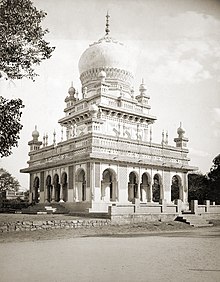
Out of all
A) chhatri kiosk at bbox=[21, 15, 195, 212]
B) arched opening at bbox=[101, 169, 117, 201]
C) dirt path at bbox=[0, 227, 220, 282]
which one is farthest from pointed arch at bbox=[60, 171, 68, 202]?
dirt path at bbox=[0, 227, 220, 282]

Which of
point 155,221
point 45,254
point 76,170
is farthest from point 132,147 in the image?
point 45,254

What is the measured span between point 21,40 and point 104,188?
8509 mm

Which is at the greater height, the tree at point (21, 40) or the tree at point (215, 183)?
the tree at point (21, 40)

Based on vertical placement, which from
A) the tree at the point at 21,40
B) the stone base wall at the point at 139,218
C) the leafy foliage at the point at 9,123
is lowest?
the stone base wall at the point at 139,218

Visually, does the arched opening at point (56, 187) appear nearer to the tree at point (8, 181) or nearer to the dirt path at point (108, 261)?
Result: the tree at point (8, 181)

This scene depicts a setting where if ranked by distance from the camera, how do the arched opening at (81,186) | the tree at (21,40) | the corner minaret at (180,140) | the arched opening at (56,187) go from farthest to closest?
the corner minaret at (180,140) → the arched opening at (56,187) → the arched opening at (81,186) → the tree at (21,40)

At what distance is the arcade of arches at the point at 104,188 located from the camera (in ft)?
45.4

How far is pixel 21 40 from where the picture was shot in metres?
6.82

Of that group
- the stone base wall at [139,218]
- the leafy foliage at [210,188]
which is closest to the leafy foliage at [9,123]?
the stone base wall at [139,218]

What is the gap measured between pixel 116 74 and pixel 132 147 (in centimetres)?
359

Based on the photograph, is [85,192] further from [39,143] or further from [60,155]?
[39,143]

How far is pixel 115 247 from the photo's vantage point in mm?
6684

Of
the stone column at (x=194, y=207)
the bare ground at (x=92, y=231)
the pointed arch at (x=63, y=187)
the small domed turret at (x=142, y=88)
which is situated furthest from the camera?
the small domed turret at (x=142, y=88)

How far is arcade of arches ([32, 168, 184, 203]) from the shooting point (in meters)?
13.9
